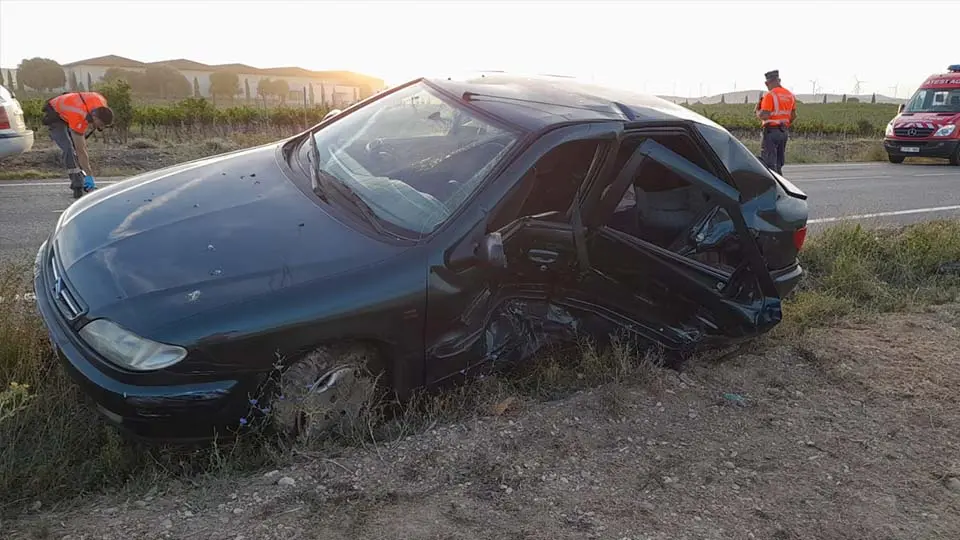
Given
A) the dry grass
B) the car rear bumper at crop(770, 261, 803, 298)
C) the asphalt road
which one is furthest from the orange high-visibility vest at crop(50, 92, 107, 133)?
the dry grass

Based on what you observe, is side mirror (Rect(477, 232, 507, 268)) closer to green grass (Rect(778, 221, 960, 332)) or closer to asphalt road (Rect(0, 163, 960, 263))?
green grass (Rect(778, 221, 960, 332))

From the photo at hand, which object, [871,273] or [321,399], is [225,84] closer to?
[871,273]

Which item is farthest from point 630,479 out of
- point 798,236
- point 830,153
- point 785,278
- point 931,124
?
point 830,153

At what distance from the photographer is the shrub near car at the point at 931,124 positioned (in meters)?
15.8

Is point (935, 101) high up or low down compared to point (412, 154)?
up

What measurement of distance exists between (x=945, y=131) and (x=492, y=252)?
669 inches

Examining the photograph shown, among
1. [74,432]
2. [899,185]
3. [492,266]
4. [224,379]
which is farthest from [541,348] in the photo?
[899,185]

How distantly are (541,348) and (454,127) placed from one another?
1223mm

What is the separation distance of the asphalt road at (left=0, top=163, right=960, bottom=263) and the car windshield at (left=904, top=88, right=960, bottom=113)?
1851 mm

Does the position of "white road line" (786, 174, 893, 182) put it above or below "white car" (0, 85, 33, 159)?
below

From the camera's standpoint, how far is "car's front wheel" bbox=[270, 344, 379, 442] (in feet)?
8.68

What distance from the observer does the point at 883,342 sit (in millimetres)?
4234

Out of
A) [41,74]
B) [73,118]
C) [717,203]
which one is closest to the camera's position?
[717,203]

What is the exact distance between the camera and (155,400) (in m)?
2.38
